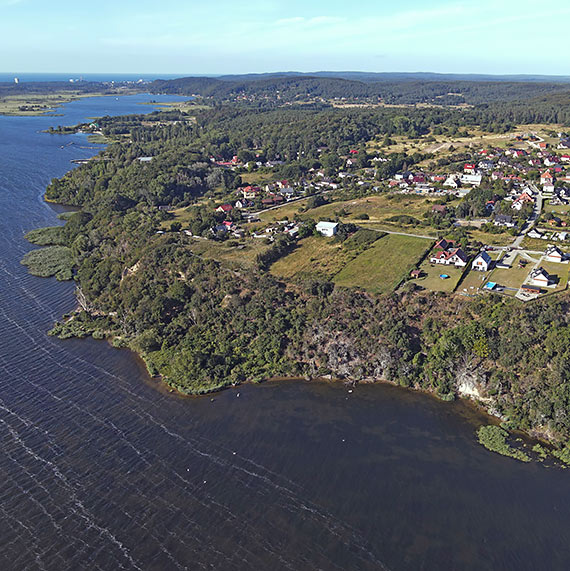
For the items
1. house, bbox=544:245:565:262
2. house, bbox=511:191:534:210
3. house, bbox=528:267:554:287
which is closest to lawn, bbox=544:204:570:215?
house, bbox=511:191:534:210

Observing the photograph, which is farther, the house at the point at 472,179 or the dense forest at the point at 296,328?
the house at the point at 472,179

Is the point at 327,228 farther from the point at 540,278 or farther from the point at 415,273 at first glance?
the point at 540,278

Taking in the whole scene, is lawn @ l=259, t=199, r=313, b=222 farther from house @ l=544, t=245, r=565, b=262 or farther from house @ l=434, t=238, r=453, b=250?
house @ l=544, t=245, r=565, b=262

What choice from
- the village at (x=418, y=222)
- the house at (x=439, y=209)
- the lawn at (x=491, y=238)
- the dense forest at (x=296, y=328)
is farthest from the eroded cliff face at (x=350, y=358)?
the house at (x=439, y=209)

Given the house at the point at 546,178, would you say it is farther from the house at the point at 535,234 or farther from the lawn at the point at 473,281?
the lawn at the point at 473,281

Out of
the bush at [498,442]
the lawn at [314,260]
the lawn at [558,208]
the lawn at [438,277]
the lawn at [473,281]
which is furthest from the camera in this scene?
the lawn at [558,208]

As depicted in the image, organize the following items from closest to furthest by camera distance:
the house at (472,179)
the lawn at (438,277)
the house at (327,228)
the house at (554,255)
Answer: the lawn at (438,277), the house at (554,255), the house at (327,228), the house at (472,179)

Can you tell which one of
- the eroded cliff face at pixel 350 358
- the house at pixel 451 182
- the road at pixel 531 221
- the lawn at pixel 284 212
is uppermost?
the house at pixel 451 182
